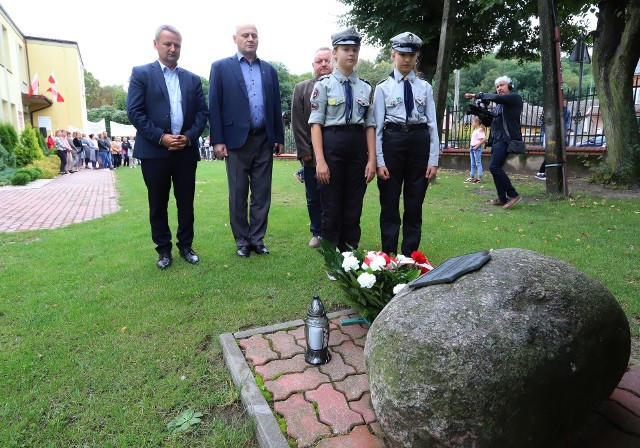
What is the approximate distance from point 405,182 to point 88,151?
24.3 m

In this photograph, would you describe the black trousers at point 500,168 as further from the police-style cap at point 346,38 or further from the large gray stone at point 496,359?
the large gray stone at point 496,359

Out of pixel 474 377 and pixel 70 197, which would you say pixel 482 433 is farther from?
pixel 70 197

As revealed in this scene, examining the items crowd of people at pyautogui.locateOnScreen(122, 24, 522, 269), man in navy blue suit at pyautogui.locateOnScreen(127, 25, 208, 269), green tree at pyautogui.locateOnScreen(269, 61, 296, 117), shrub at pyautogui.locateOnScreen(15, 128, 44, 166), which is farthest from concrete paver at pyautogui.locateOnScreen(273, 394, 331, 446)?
green tree at pyautogui.locateOnScreen(269, 61, 296, 117)

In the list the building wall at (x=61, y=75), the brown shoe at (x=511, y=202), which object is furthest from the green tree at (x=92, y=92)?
the brown shoe at (x=511, y=202)

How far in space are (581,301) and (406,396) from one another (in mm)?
877

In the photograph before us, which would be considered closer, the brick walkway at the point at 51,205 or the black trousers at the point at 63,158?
the brick walkway at the point at 51,205

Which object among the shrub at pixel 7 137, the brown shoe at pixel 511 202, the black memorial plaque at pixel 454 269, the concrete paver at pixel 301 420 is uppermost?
the shrub at pixel 7 137

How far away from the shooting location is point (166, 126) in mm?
4527

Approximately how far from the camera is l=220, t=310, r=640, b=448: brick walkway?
2182 millimetres

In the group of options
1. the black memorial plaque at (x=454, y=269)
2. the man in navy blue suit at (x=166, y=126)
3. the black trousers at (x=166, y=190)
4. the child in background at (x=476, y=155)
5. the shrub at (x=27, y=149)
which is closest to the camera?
the black memorial plaque at (x=454, y=269)

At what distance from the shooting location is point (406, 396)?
1.87 metres

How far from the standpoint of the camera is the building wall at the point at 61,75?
3059cm

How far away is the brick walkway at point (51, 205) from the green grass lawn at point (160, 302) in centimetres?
90

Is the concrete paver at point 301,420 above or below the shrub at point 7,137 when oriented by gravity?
below
